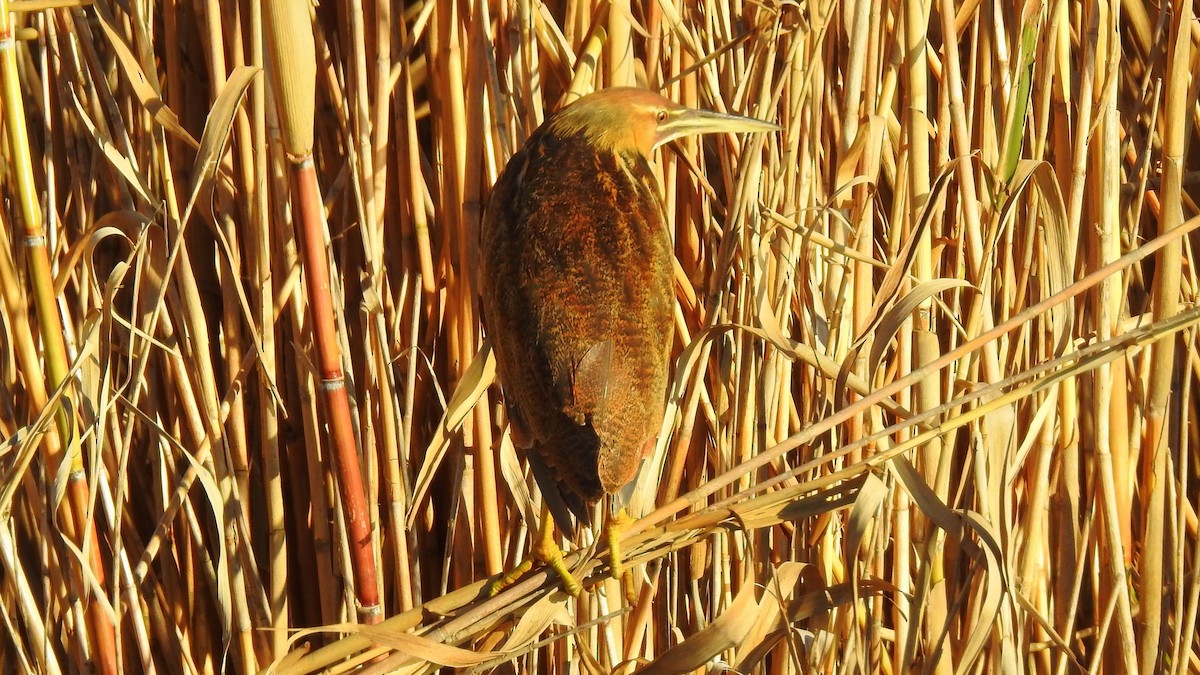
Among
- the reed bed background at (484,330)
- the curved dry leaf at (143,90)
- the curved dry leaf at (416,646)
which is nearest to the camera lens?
the curved dry leaf at (416,646)

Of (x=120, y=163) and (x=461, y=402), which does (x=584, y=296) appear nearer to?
(x=461, y=402)

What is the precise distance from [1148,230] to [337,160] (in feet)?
3.92

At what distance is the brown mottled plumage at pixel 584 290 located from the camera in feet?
3.73

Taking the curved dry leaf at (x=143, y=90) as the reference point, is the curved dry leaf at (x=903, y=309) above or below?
below

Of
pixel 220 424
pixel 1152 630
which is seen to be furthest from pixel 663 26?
pixel 1152 630

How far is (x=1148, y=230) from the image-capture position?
5.22 feet

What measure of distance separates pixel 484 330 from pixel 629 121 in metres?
0.34

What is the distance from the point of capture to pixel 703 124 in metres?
1.22

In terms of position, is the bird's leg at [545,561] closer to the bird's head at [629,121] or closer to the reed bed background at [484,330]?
the reed bed background at [484,330]

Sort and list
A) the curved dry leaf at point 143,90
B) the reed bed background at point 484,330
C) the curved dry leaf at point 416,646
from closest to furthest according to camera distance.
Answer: the curved dry leaf at point 416,646
the curved dry leaf at point 143,90
the reed bed background at point 484,330

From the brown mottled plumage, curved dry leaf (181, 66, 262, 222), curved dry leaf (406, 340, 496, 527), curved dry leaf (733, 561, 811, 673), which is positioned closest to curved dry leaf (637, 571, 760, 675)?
curved dry leaf (733, 561, 811, 673)

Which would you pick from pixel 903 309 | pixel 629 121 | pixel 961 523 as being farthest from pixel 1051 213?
pixel 629 121

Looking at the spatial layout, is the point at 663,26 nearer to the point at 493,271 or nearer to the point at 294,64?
the point at 493,271

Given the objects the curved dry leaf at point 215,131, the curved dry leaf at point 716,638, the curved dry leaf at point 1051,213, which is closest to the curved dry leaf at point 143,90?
the curved dry leaf at point 215,131
